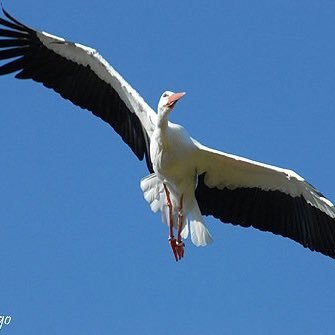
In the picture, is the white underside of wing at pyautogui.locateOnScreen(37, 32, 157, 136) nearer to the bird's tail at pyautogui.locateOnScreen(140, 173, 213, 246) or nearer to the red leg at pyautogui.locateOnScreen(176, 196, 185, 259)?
the bird's tail at pyautogui.locateOnScreen(140, 173, 213, 246)

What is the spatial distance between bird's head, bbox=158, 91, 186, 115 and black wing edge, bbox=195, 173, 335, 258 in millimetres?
1285

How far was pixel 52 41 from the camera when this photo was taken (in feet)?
49.7

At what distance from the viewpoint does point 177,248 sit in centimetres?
1445

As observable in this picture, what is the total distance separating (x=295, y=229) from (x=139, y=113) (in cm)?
229

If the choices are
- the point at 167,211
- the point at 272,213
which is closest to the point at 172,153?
the point at 167,211

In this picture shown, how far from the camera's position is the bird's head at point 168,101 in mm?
13789

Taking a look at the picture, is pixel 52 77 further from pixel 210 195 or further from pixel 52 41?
pixel 210 195

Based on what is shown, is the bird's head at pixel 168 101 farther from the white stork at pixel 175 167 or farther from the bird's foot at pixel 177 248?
the bird's foot at pixel 177 248

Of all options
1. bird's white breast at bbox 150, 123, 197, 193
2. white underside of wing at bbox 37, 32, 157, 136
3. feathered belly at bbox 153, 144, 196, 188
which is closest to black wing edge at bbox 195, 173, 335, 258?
feathered belly at bbox 153, 144, 196, 188

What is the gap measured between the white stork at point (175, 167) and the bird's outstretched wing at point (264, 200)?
0.04ft

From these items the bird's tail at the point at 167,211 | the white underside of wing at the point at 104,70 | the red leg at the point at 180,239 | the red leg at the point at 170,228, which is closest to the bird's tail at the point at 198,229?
the bird's tail at the point at 167,211

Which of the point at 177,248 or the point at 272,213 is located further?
the point at 272,213

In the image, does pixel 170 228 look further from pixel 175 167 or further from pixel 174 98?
pixel 174 98

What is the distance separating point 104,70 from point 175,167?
158 cm
